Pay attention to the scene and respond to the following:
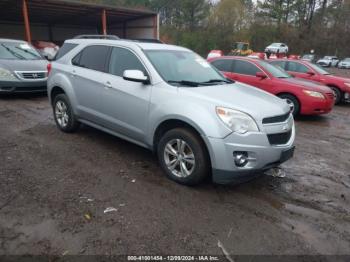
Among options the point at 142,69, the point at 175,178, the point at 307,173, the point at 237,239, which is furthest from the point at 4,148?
the point at 307,173

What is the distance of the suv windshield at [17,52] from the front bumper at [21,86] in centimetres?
116

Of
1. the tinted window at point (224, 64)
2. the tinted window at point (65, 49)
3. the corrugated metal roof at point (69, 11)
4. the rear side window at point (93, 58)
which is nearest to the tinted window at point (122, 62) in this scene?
the rear side window at point (93, 58)

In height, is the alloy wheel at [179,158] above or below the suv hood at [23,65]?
Answer: below

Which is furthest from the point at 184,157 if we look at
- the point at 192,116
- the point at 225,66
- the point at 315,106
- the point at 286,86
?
the point at 225,66

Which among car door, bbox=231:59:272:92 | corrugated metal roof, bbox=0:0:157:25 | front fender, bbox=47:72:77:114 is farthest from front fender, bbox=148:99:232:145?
corrugated metal roof, bbox=0:0:157:25

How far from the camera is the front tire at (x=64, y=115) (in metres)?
5.71

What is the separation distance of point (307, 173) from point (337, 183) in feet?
1.43

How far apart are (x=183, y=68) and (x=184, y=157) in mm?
1505

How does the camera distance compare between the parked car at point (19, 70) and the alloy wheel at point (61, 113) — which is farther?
the parked car at point (19, 70)

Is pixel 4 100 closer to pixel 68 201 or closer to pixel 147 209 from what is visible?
pixel 68 201

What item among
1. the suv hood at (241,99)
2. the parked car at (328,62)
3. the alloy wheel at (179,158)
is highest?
the suv hood at (241,99)

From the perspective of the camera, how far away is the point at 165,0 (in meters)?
59.4

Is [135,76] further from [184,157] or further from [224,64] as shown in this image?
[224,64]

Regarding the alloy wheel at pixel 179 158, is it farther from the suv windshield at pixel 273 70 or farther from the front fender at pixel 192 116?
the suv windshield at pixel 273 70
